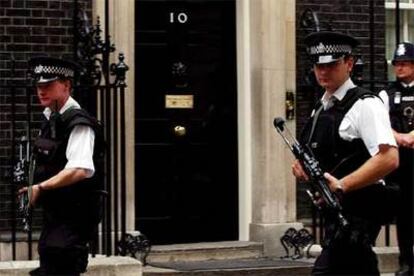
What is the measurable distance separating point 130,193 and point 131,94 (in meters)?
0.89

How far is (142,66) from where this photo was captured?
→ 34.8 feet

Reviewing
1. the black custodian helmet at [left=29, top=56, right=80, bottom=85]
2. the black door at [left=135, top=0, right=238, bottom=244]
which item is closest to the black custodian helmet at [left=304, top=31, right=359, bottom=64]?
the black custodian helmet at [left=29, top=56, right=80, bottom=85]

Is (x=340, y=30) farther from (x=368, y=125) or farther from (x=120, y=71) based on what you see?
(x=368, y=125)

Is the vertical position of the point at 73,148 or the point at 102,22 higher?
the point at 102,22

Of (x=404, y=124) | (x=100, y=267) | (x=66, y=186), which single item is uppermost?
(x=404, y=124)

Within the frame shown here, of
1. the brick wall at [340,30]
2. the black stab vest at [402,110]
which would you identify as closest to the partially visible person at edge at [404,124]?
the black stab vest at [402,110]

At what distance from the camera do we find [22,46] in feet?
32.5

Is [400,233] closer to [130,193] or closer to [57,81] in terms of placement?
[130,193]

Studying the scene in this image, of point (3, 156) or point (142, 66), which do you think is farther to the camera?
point (142, 66)

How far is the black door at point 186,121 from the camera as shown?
10.6 m

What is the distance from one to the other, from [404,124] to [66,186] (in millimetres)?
3312

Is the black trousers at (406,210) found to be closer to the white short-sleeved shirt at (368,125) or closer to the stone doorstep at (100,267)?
the stone doorstep at (100,267)

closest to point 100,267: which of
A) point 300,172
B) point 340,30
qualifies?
point 300,172

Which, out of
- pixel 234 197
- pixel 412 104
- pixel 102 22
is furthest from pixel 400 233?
pixel 102 22
